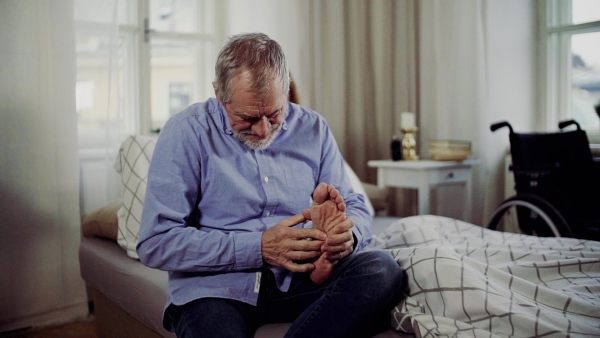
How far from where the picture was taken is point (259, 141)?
4.29 ft

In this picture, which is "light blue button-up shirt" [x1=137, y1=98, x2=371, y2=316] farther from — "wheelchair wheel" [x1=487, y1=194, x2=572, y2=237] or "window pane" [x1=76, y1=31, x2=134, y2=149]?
"window pane" [x1=76, y1=31, x2=134, y2=149]

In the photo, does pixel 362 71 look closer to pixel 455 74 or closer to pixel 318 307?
pixel 455 74

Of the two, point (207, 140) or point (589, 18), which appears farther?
point (589, 18)

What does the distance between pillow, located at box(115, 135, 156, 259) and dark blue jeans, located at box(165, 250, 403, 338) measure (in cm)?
63

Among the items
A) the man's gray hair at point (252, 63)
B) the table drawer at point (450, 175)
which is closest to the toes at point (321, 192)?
the man's gray hair at point (252, 63)

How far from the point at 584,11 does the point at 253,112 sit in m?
2.82

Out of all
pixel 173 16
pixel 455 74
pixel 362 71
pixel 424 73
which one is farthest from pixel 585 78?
pixel 173 16

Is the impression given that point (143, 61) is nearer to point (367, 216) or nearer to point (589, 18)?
point (367, 216)

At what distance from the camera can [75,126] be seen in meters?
2.51

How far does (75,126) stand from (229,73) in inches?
60.5

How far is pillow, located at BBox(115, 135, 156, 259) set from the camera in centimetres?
181

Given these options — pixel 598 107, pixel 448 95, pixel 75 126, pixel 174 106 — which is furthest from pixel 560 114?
pixel 75 126

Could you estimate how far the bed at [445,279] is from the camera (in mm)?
1050

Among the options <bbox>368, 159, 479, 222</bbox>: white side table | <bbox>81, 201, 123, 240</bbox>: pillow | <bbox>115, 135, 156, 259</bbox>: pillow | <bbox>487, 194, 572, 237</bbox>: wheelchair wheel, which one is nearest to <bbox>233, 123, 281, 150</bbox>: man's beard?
<bbox>115, 135, 156, 259</bbox>: pillow
